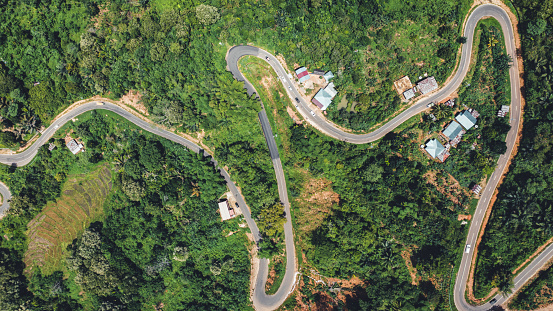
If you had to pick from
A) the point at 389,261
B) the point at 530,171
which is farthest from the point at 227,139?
the point at 530,171

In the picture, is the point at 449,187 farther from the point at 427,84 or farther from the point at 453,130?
the point at 427,84

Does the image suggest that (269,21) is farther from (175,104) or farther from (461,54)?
(461,54)

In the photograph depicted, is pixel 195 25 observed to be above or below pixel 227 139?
above

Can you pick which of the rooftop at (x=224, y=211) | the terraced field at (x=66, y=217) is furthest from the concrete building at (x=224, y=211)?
the terraced field at (x=66, y=217)

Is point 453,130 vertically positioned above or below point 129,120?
below

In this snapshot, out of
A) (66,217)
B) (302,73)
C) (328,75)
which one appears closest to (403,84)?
(328,75)

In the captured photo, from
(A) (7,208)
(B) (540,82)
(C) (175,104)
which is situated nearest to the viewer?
(B) (540,82)
